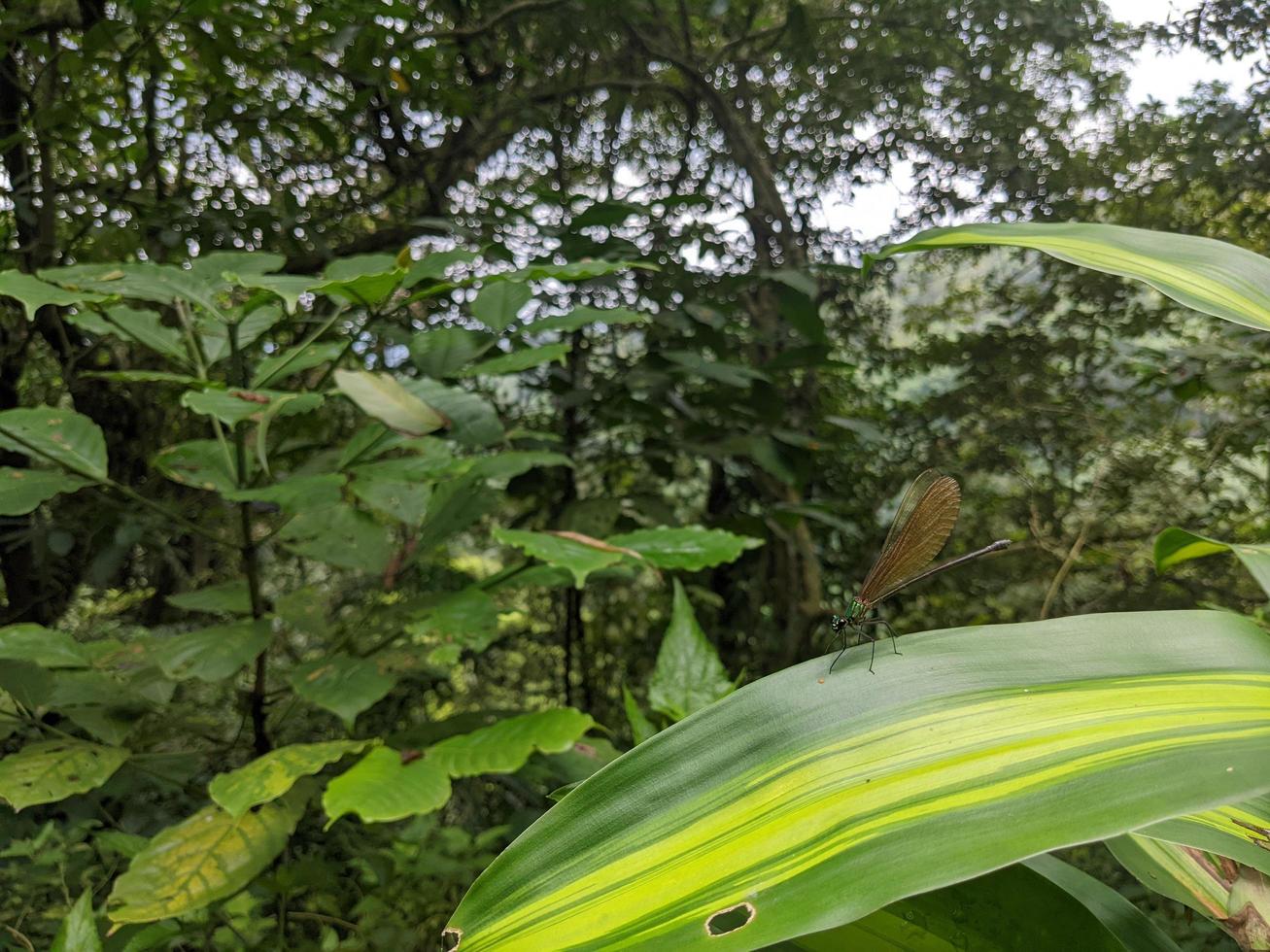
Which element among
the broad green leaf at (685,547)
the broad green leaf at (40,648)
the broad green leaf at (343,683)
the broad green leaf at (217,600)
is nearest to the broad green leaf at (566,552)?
the broad green leaf at (685,547)

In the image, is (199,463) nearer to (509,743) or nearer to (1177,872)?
(509,743)

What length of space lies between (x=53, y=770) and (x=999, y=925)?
0.59 metres

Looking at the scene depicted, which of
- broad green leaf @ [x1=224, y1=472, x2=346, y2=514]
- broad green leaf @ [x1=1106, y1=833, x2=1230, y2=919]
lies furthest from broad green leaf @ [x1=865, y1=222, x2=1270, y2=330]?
broad green leaf @ [x1=224, y1=472, x2=346, y2=514]

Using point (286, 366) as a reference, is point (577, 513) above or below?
below

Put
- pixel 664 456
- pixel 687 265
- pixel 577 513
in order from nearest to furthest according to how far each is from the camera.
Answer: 1. pixel 577 513
2. pixel 664 456
3. pixel 687 265

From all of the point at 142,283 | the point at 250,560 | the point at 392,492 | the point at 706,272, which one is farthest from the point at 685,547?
the point at 706,272

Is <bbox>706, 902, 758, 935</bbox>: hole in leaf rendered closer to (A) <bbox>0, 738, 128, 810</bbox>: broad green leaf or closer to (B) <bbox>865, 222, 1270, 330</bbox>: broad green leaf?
(B) <bbox>865, 222, 1270, 330</bbox>: broad green leaf

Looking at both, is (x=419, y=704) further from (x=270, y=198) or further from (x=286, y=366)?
(x=270, y=198)

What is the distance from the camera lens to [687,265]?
1.38 m

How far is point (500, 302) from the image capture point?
0.71 meters

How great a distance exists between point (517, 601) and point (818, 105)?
1.19m

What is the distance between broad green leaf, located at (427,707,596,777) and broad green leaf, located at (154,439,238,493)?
10.4 inches

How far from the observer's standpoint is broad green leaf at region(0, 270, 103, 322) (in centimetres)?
49

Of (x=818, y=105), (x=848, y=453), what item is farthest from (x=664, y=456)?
(x=818, y=105)
